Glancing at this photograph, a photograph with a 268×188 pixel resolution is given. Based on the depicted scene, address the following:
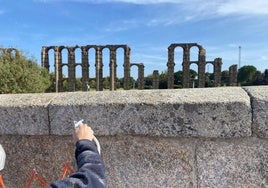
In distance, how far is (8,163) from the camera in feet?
8.09

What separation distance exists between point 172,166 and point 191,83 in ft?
199

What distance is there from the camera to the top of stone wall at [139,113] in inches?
79.1

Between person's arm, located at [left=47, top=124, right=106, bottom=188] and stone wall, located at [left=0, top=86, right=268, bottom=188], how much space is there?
583 mm

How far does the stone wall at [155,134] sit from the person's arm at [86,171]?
1.91 feet

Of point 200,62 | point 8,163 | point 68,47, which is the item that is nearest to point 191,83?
point 200,62

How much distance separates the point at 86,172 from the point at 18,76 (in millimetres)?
26780

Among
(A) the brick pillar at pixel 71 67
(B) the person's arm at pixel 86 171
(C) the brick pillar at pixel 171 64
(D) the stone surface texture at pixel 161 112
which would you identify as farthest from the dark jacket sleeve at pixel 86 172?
(A) the brick pillar at pixel 71 67

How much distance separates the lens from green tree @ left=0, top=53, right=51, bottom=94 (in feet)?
80.5

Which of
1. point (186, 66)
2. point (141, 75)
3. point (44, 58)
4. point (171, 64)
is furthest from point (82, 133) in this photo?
point (44, 58)

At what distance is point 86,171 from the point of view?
1406mm

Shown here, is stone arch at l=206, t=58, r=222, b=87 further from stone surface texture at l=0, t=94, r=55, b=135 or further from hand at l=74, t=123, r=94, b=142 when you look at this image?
hand at l=74, t=123, r=94, b=142

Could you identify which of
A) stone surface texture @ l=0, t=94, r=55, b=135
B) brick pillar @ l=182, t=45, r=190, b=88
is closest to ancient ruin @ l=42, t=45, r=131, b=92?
brick pillar @ l=182, t=45, r=190, b=88

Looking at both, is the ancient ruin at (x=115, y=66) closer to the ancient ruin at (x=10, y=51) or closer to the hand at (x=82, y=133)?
the ancient ruin at (x=10, y=51)

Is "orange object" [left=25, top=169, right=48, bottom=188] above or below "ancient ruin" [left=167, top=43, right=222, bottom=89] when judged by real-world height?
below
